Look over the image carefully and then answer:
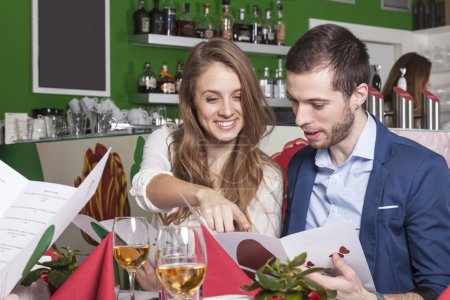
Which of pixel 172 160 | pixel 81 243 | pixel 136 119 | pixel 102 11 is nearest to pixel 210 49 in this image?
pixel 172 160

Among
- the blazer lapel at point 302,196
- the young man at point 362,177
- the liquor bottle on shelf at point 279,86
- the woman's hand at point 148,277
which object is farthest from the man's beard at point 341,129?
the liquor bottle on shelf at point 279,86

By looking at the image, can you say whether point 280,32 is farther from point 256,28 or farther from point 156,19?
point 156,19

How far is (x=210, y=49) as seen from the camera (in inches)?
84.7

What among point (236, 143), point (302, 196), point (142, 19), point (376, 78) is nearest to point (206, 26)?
point (142, 19)

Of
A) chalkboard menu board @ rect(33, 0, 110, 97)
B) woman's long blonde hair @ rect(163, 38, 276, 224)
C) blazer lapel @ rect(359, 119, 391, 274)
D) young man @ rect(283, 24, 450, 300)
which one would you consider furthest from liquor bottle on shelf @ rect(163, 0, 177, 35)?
blazer lapel @ rect(359, 119, 391, 274)

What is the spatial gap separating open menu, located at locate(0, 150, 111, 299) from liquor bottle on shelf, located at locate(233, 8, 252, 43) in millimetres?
4416

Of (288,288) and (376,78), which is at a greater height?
(376,78)

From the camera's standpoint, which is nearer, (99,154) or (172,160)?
(172,160)

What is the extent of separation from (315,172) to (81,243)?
153cm

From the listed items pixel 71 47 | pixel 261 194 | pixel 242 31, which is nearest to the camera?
pixel 261 194

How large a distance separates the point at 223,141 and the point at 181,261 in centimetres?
111

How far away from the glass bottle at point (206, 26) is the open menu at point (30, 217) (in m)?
4.22

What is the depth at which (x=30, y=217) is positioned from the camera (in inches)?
43.5

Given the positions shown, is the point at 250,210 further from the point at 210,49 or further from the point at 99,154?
the point at 99,154
